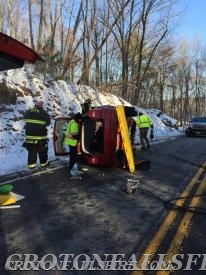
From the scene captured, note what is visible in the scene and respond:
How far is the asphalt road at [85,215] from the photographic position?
539 centimetres

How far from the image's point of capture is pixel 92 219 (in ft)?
21.9

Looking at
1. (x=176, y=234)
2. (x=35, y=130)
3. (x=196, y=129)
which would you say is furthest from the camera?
(x=196, y=129)

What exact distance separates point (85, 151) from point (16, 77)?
36.7 feet

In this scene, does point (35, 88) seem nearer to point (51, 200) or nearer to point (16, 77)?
point (16, 77)

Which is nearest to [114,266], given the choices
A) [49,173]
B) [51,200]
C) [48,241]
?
[48,241]

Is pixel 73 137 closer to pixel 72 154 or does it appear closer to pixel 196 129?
pixel 72 154

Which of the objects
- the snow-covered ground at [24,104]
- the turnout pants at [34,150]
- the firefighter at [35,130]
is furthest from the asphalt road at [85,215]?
the snow-covered ground at [24,104]

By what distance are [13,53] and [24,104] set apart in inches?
591

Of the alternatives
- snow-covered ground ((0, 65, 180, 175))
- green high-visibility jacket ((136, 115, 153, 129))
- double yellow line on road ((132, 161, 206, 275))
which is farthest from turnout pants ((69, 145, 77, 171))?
green high-visibility jacket ((136, 115, 153, 129))

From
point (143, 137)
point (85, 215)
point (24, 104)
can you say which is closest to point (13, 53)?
point (85, 215)

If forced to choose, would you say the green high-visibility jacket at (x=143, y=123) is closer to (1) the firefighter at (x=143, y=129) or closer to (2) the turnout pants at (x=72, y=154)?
(1) the firefighter at (x=143, y=129)

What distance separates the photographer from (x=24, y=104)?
19.9m

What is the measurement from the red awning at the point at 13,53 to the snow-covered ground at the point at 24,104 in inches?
214

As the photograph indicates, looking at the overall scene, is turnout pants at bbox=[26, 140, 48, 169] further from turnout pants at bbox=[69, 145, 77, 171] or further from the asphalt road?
turnout pants at bbox=[69, 145, 77, 171]
